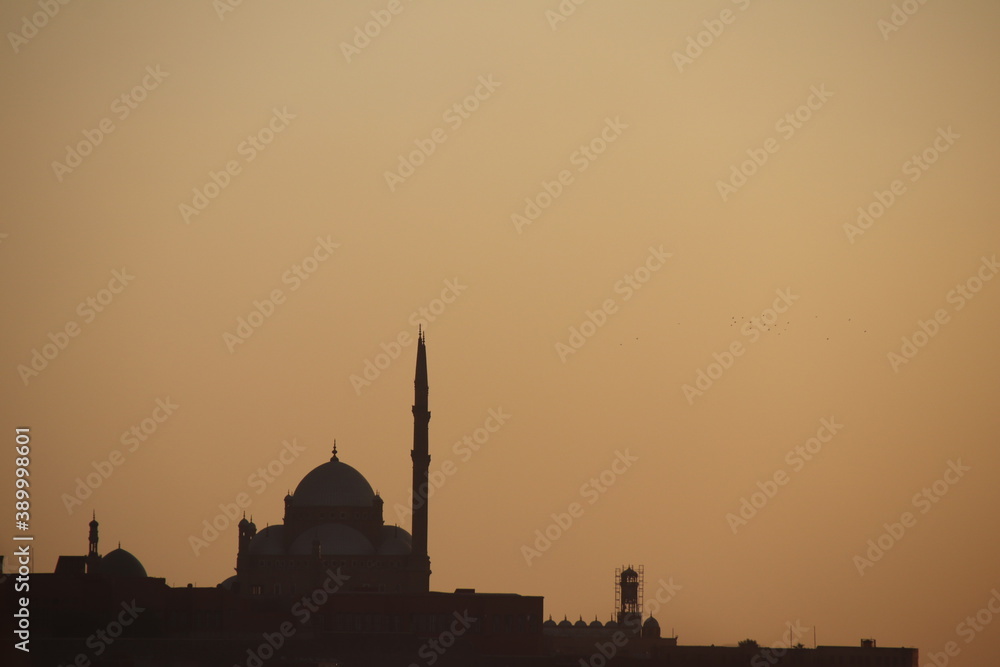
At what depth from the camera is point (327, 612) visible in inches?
4382

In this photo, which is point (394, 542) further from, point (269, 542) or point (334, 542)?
point (269, 542)

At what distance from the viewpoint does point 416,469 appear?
405 ft

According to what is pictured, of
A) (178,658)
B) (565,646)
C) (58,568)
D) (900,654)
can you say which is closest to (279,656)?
(178,658)

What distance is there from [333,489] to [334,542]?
3.42 metres

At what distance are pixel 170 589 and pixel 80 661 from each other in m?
11.6

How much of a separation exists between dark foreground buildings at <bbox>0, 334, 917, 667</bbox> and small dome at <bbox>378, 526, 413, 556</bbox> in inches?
3.1

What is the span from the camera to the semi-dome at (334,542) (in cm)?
12575

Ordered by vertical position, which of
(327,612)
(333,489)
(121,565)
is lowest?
(327,612)

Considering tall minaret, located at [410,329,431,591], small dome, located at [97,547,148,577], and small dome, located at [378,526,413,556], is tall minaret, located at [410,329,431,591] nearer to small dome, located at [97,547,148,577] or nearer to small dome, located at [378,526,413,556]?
small dome, located at [378,526,413,556]

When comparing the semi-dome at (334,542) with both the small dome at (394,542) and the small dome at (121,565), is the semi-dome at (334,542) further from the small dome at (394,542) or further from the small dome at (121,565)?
the small dome at (121,565)

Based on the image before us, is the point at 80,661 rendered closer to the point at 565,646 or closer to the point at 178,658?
the point at 178,658

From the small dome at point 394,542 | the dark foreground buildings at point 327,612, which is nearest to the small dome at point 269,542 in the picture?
the dark foreground buildings at point 327,612

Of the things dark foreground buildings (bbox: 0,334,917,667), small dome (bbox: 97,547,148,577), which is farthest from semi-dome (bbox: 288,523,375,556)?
small dome (bbox: 97,547,148,577)

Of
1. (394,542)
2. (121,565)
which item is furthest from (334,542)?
(121,565)
